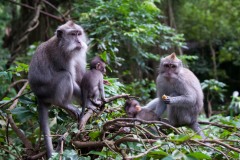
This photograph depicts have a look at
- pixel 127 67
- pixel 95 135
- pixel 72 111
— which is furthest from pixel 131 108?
pixel 127 67

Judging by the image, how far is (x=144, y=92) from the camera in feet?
27.7

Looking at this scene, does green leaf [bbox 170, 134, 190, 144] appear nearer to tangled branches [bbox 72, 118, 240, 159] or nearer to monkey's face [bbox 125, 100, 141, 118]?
tangled branches [bbox 72, 118, 240, 159]

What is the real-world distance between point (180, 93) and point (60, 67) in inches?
68.9

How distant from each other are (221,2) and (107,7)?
9023mm

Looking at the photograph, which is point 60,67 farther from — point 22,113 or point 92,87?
point 22,113

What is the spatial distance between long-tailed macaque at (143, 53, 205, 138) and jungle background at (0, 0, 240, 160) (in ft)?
1.15

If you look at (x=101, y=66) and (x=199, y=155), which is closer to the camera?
(x=199, y=155)

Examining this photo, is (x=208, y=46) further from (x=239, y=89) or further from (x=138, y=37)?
(x=138, y=37)

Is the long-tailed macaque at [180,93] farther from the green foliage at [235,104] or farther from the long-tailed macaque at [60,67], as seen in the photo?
the long-tailed macaque at [60,67]

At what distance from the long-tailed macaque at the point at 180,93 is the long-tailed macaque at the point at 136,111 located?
276 millimetres

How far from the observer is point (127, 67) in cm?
902

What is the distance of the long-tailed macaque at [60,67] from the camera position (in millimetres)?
4734

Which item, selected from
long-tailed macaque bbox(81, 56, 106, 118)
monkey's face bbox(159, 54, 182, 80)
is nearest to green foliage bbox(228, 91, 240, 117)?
monkey's face bbox(159, 54, 182, 80)

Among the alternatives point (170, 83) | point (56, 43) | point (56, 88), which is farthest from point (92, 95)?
point (170, 83)
